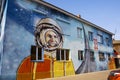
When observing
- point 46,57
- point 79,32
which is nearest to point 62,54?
point 46,57

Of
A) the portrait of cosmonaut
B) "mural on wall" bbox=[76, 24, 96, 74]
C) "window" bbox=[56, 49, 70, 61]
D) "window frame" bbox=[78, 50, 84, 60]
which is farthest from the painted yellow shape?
"window frame" bbox=[78, 50, 84, 60]

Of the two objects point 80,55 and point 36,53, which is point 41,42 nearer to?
point 36,53

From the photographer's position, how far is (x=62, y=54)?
55.8 feet

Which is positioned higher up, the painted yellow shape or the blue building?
the blue building

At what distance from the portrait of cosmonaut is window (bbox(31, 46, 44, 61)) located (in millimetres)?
457

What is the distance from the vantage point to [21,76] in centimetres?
1268

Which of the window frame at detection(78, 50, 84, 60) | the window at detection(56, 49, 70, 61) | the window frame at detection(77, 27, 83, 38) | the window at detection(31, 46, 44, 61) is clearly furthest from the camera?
the window frame at detection(77, 27, 83, 38)

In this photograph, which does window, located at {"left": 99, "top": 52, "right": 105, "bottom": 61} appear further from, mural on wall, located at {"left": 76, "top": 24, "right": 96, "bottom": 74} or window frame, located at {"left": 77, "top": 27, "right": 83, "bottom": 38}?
window frame, located at {"left": 77, "top": 27, "right": 83, "bottom": 38}

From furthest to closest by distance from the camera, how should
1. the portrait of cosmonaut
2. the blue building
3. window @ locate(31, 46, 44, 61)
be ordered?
1. the portrait of cosmonaut
2. window @ locate(31, 46, 44, 61)
3. the blue building

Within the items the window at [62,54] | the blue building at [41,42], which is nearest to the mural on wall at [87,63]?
the blue building at [41,42]

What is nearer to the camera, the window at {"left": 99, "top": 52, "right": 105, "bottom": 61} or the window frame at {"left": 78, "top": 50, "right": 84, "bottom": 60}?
the window frame at {"left": 78, "top": 50, "right": 84, "bottom": 60}

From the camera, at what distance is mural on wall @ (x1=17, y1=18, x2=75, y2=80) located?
13.3 meters

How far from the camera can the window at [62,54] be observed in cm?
1638

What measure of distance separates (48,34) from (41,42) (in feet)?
4.24
